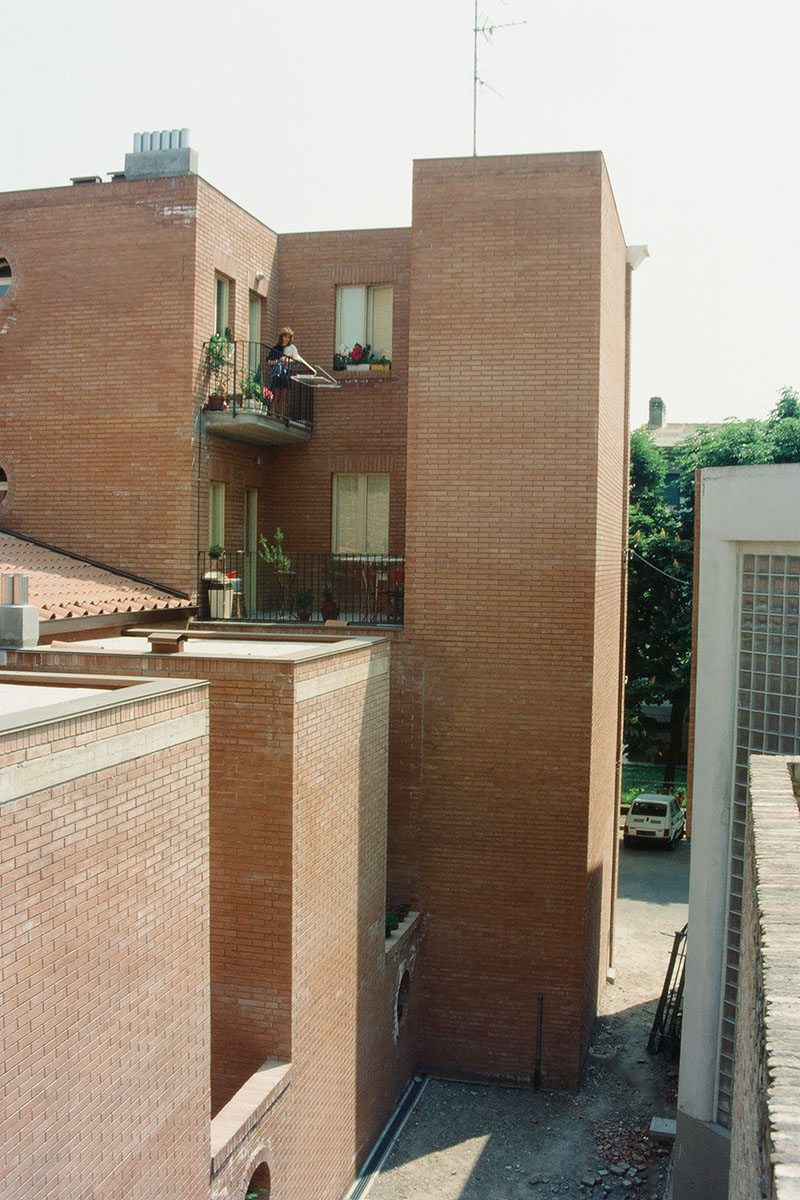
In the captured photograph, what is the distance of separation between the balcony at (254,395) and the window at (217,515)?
84cm

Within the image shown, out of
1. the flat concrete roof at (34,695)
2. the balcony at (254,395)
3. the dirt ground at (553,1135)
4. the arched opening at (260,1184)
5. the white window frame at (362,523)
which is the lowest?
the dirt ground at (553,1135)

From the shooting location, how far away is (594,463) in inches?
534

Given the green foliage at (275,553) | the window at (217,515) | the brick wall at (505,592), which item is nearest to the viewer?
the brick wall at (505,592)

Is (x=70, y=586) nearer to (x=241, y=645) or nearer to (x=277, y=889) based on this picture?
(x=241, y=645)

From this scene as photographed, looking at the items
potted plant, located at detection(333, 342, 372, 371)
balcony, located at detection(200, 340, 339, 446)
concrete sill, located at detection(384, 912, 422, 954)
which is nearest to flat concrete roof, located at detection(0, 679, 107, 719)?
concrete sill, located at detection(384, 912, 422, 954)

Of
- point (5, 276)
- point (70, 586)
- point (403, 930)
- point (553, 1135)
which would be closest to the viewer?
point (553, 1135)

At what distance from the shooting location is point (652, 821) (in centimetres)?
2539

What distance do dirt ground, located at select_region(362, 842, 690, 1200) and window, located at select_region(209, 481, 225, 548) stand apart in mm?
8474

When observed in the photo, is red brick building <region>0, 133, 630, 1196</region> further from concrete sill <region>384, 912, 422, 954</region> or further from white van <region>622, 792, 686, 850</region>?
white van <region>622, 792, 686, 850</region>

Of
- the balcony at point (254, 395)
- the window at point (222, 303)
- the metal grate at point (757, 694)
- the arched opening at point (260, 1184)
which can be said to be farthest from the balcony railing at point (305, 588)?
the arched opening at point (260, 1184)

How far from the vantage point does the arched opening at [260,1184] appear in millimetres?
9062

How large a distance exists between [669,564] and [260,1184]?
750 inches

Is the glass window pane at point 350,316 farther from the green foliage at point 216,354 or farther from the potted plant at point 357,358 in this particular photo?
the green foliage at point 216,354

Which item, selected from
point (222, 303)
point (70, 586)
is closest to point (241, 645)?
point (70, 586)
